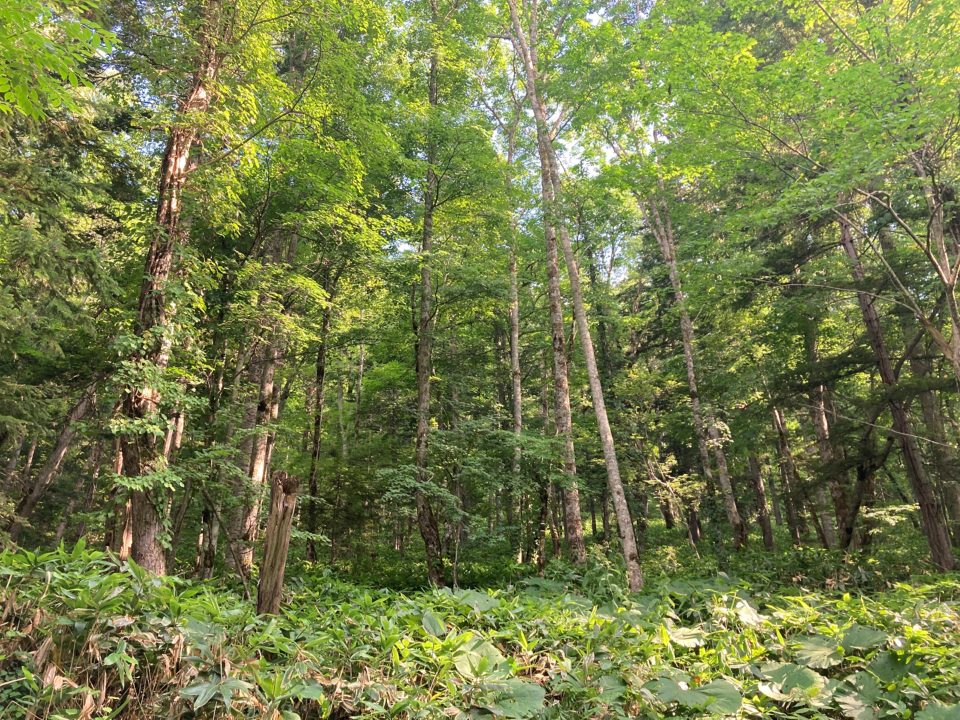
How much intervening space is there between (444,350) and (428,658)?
13.4 metres

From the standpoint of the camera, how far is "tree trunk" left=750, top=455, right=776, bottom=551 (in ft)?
50.0

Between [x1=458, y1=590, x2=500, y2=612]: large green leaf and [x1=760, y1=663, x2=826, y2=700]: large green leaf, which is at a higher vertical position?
[x1=458, y1=590, x2=500, y2=612]: large green leaf

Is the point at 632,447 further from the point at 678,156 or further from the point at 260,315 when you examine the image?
the point at 260,315

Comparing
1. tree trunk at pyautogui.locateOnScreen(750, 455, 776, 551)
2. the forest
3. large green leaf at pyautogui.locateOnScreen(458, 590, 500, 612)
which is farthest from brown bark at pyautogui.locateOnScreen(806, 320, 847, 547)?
large green leaf at pyautogui.locateOnScreen(458, 590, 500, 612)

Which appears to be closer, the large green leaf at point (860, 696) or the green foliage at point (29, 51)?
the large green leaf at point (860, 696)

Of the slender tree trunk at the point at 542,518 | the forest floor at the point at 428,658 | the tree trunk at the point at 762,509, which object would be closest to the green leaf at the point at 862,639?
the forest floor at the point at 428,658

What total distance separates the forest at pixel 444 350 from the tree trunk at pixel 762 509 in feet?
0.75

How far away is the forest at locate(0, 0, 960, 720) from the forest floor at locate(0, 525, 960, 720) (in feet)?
0.09

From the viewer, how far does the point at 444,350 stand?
53.2 feet

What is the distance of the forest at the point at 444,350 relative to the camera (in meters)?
3.00

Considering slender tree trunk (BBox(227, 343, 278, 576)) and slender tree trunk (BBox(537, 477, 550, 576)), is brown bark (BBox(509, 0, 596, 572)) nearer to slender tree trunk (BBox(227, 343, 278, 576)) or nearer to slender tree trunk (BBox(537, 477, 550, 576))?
slender tree trunk (BBox(537, 477, 550, 576))

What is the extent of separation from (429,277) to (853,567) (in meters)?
11.1

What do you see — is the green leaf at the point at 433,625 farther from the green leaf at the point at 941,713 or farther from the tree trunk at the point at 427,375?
the tree trunk at the point at 427,375

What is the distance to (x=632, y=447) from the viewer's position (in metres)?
13.7
